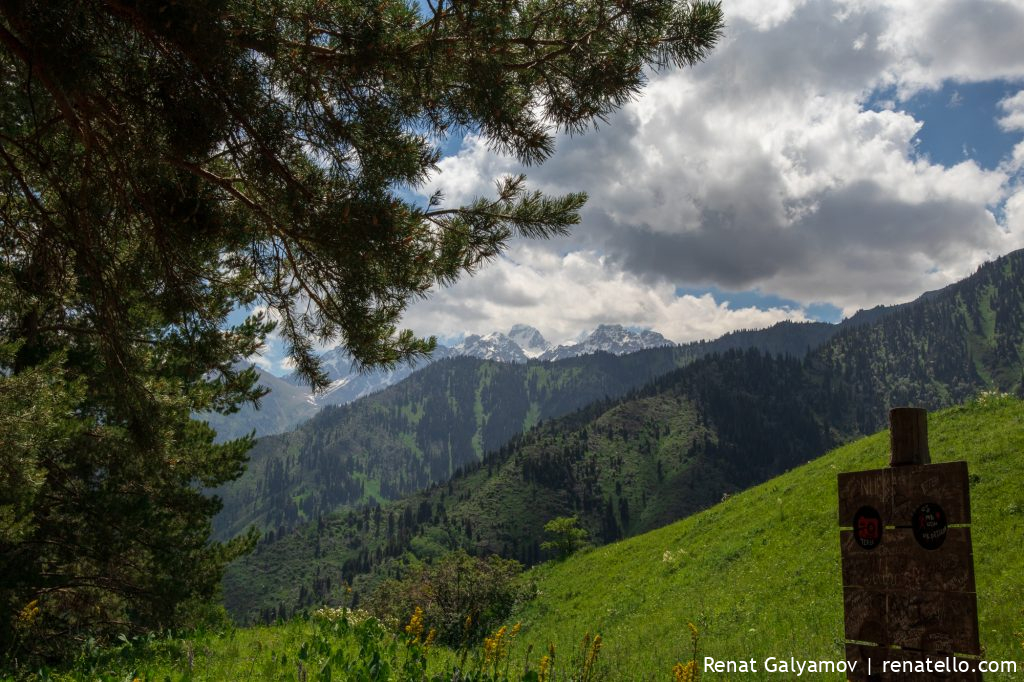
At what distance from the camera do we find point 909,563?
478 cm

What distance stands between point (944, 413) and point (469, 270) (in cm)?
2703

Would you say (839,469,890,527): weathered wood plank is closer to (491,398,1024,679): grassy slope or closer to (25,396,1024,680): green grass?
Result: (25,396,1024,680): green grass

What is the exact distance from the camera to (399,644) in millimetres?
10711

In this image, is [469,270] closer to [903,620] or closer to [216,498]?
[903,620]

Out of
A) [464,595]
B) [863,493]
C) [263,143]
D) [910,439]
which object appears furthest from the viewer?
[464,595]

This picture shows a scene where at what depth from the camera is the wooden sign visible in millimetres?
4504

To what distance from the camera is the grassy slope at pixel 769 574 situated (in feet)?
48.7

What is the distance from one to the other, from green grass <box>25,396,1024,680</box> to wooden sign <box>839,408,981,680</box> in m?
6.02

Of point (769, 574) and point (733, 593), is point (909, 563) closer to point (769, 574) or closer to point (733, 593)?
point (733, 593)

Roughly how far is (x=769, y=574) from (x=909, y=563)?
17.4 m

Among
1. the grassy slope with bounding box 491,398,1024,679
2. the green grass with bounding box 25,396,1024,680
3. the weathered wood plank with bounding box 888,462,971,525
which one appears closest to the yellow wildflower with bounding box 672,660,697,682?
the weathered wood plank with bounding box 888,462,971,525

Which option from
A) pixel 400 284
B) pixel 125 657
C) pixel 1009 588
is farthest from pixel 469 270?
pixel 1009 588

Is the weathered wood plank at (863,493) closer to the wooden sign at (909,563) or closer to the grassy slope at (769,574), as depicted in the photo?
the wooden sign at (909,563)

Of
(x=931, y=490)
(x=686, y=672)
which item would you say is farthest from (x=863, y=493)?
(x=686, y=672)
